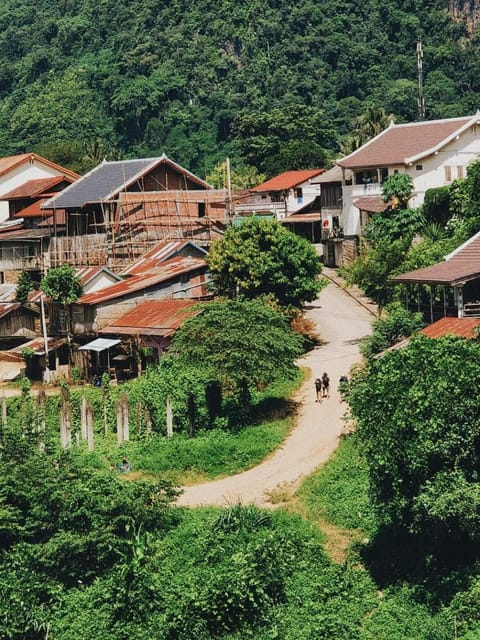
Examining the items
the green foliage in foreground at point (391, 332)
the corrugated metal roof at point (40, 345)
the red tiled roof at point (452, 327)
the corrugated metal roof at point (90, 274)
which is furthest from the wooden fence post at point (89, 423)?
the corrugated metal roof at point (90, 274)

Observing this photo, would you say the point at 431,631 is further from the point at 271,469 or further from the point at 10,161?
the point at 10,161

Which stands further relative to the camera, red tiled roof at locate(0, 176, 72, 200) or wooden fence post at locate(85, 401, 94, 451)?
red tiled roof at locate(0, 176, 72, 200)

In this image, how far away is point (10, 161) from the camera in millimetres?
69625

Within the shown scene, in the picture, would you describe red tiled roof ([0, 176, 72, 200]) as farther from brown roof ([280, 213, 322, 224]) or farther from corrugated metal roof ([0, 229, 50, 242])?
brown roof ([280, 213, 322, 224])

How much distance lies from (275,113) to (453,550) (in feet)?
214

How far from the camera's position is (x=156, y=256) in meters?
51.7

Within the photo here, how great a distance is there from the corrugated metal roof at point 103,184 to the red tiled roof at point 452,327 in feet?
75.7

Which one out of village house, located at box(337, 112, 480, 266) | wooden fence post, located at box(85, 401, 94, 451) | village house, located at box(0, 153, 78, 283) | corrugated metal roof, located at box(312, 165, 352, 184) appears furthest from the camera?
corrugated metal roof, located at box(312, 165, 352, 184)

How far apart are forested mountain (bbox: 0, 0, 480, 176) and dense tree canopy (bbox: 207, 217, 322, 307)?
6339 centimetres

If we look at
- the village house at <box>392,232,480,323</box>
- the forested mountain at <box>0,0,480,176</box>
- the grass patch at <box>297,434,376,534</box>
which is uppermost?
the forested mountain at <box>0,0,480,176</box>

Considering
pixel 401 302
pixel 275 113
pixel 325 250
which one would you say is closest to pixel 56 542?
pixel 401 302

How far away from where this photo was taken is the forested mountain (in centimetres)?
11350

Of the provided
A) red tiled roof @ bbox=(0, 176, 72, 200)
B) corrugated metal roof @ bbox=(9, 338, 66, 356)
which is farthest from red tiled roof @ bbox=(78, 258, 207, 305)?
red tiled roof @ bbox=(0, 176, 72, 200)

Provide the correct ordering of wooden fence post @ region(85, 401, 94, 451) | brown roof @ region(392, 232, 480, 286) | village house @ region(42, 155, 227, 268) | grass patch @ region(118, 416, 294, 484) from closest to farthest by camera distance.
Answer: grass patch @ region(118, 416, 294, 484) → brown roof @ region(392, 232, 480, 286) → wooden fence post @ region(85, 401, 94, 451) → village house @ region(42, 155, 227, 268)
